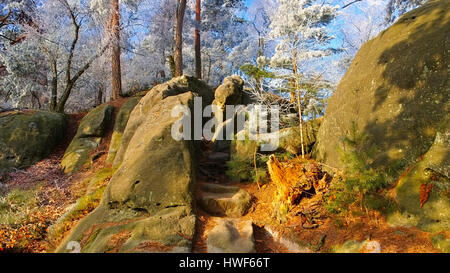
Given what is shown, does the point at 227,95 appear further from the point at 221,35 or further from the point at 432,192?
the point at 221,35

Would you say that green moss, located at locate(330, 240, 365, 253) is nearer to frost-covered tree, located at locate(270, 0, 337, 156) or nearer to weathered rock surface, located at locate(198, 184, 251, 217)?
weathered rock surface, located at locate(198, 184, 251, 217)

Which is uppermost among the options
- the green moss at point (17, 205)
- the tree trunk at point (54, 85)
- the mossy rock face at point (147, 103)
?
the tree trunk at point (54, 85)

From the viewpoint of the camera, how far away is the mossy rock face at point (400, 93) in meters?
4.36

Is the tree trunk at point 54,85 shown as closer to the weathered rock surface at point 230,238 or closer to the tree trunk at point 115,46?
the tree trunk at point 115,46

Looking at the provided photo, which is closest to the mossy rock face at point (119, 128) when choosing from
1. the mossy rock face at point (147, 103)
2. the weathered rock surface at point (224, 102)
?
the mossy rock face at point (147, 103)

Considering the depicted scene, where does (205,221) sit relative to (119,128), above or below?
below

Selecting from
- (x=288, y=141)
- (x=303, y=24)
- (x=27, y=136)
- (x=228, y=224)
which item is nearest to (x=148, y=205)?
(x=228, y=224)

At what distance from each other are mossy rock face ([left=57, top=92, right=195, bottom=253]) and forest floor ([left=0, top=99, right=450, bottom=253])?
16.4 inches

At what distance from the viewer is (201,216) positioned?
4.97 m

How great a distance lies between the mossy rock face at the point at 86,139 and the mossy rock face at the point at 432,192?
29.5 feet

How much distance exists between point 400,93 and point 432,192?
6.68ft

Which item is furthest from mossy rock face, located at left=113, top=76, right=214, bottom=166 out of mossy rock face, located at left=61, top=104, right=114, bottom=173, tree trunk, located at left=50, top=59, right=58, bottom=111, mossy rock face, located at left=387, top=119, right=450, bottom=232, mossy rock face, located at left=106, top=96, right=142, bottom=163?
tree trunk, located at left=50, top=59, right=58, bottom=111

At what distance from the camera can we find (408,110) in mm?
4633
